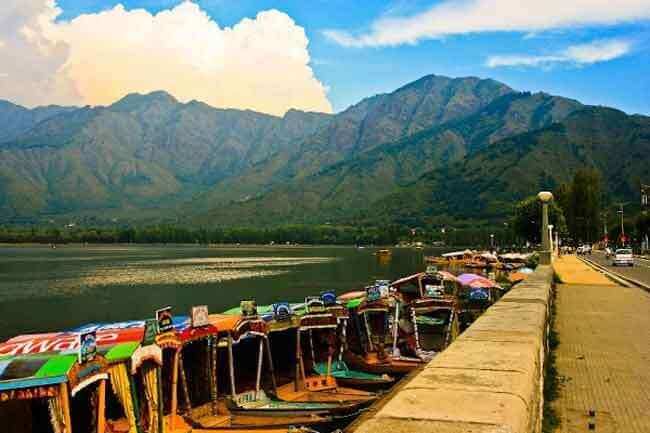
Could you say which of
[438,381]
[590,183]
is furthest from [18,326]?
[590,183]

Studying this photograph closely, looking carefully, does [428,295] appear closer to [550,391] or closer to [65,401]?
[65,401]

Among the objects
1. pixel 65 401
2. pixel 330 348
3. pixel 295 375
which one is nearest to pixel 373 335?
pixel 330 348

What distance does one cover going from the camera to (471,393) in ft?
16.1

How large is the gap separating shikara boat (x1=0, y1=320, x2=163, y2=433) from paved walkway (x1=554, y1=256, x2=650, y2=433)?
10.7 m

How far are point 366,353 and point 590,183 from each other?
318 feet

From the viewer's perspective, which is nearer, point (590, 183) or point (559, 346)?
point (559, 346)

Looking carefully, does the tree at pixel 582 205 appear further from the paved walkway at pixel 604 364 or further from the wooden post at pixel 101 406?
the wooden post at pixel 101 406

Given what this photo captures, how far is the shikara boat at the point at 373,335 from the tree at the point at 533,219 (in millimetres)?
73292

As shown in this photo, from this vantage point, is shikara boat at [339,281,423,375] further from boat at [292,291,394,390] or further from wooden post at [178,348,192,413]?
wooden post at [178,348,192,413]

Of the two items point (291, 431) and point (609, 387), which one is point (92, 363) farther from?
point (609, 387)

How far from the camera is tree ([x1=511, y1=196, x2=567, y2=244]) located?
97.6 m

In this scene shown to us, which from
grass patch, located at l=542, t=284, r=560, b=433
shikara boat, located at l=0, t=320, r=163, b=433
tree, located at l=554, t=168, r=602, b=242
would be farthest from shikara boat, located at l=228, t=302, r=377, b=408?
tree, located at l=554, t=168, r=602, b=242

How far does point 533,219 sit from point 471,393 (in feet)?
342

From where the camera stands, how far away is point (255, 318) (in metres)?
22.4
